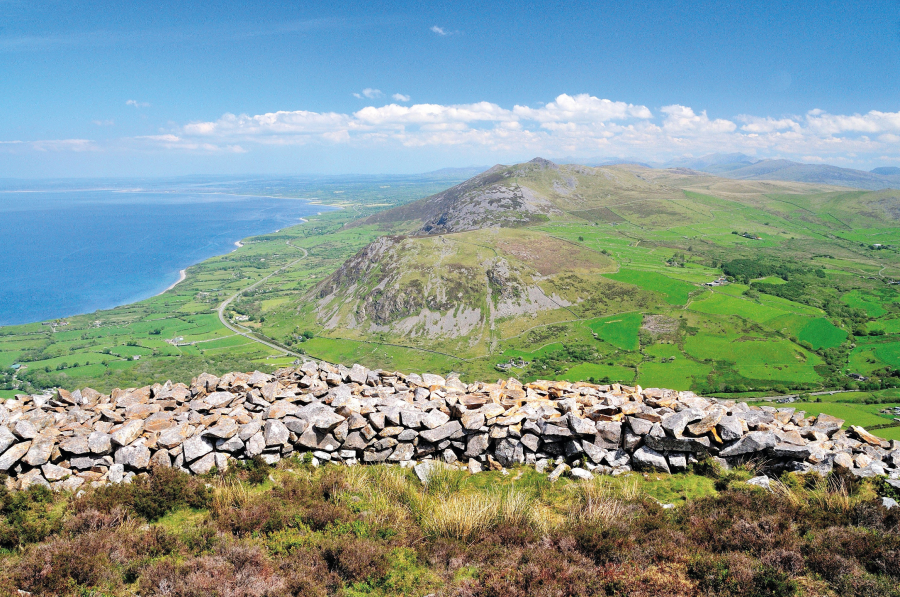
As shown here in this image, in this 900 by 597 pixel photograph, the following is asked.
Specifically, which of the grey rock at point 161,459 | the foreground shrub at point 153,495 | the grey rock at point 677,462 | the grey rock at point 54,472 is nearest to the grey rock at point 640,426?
the grey rock at point 677,462

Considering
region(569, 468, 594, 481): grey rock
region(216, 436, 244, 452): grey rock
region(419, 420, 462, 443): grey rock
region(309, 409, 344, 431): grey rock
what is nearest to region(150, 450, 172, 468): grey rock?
region(216, 436, 244, 452): grey rock

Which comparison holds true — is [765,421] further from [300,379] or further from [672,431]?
[300,379]

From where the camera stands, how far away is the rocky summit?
1257 cm

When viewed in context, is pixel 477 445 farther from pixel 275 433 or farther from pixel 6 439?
pixel 6 439

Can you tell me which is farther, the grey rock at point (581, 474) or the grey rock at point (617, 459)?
the grey rock at point (617, 459)

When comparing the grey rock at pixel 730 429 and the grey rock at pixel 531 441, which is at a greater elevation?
the grey rock at pixel 730 429

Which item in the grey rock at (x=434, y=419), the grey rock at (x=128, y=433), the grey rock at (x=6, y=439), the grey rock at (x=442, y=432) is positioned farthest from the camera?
the grey rock at (x=434, y=419)

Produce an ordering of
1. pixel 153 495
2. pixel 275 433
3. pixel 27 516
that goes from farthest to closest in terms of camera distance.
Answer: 1. pixel 275 433
2. pixel 153 495
3. pixel 27 516

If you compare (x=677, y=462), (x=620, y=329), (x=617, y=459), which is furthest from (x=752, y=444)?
(x=620, y=329)

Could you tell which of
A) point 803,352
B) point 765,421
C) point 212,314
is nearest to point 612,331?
point 803,352

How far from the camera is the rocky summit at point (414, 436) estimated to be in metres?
12.6

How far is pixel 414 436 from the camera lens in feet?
46.7

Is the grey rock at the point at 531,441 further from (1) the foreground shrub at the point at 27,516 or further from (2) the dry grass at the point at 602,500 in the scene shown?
(1) the foreground shrub at the point at 27,516

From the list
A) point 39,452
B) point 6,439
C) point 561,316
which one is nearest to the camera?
point 39,452
